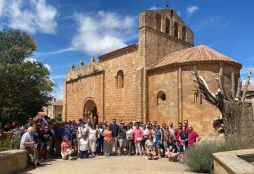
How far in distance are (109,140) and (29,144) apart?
4822 millimetres

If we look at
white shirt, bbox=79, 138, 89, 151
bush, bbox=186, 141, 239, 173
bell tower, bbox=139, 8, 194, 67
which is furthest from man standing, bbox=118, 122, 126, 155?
bell tower, bbox=139, 8, 194, 67

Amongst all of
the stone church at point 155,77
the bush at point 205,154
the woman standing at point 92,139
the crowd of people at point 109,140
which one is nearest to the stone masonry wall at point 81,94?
the stone church at point 155,77

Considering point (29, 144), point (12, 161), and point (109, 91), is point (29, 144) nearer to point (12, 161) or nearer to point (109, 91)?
point (12, 161)

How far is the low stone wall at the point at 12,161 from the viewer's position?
9033 mm

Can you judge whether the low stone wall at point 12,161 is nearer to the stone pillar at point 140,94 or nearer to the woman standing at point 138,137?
the woman standing at point 138,137

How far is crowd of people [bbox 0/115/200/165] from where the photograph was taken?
43.6 ft

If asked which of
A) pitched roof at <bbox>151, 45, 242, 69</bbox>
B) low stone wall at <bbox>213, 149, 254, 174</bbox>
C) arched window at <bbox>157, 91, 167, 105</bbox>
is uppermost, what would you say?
pitched roof at <bbox>151, 45, 242, 69</bbox>

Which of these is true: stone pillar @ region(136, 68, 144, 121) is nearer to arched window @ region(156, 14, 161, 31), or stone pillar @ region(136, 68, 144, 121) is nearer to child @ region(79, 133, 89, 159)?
arched window @ region(156, 14, 161, 31)

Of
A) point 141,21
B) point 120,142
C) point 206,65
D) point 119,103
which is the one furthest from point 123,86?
point 120,142

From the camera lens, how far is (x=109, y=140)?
15.1m

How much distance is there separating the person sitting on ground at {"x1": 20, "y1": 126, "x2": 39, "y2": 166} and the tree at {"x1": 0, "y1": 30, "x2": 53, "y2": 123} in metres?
16.9

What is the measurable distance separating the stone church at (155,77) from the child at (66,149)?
8851 mm

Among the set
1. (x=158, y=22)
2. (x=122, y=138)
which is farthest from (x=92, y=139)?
(x=158, y=22)

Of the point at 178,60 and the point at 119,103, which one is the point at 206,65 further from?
the point at 119,103
